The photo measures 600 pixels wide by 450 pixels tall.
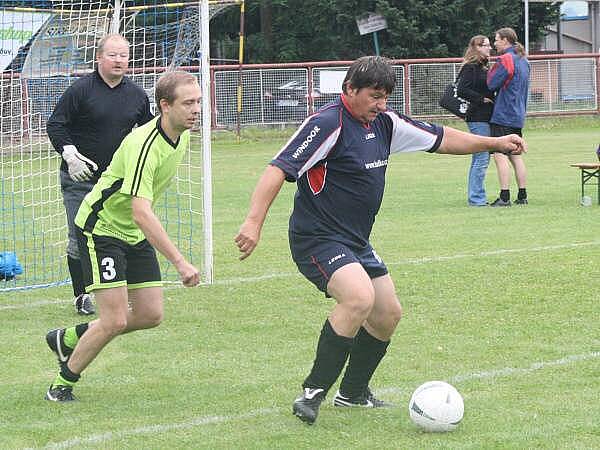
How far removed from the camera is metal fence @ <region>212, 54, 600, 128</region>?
90.5 feet

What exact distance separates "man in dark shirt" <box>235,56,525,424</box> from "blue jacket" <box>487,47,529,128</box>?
8.61 metres

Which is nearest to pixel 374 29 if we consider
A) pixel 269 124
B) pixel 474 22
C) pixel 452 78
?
pixel 474 22

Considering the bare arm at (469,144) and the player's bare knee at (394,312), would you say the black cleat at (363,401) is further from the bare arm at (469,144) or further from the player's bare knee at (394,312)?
the bare arm at (469,144)

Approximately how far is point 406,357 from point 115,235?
1980mm

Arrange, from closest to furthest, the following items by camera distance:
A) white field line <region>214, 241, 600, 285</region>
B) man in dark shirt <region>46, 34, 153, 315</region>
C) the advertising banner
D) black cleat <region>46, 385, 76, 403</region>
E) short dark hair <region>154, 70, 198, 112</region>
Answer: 1. short dark hair <region>154, 70, 198, 112</region>
2. black cleat <region>46, 385, 76, 403</region>
3. man in dark shirt <region>46, 34, 153, 315</region>
4. white field line <region>214, 241, 600, 285</region>
5. the advertising banner

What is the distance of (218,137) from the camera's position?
27500 millimetres

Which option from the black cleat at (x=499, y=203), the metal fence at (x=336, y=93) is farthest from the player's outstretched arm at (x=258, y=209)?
the metal fence at (x=336, y=93)

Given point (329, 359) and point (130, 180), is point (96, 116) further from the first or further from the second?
point (329, 359)

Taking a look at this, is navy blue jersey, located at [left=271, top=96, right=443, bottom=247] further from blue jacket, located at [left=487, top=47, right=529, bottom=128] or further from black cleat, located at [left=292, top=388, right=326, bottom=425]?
blue jacket, located at [left=487, top=47, right=529, bottom=128]

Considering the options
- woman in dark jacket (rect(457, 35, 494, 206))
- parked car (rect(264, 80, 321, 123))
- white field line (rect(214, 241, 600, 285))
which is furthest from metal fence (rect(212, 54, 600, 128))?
white field line (rect(214, 241, 600, 285))

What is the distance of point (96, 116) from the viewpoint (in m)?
8.12

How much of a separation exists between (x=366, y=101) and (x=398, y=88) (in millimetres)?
23787

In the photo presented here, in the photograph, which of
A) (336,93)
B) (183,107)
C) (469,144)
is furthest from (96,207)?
(336,93)

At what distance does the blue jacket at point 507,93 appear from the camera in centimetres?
1434
